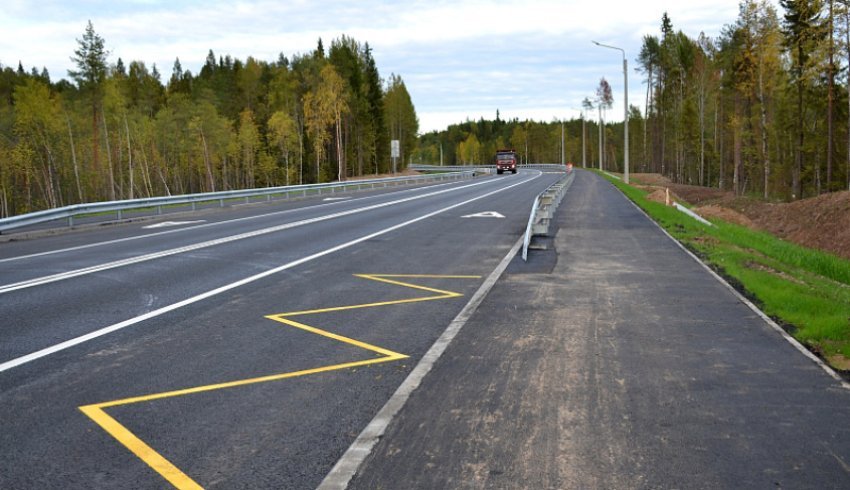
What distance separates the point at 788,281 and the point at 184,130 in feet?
287

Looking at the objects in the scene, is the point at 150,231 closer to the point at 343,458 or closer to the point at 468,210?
the point at 468,210

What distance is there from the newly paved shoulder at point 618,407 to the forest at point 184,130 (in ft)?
230

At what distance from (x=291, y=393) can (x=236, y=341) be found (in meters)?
1.81

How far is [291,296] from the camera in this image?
29.8ft

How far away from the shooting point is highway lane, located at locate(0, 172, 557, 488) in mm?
3912

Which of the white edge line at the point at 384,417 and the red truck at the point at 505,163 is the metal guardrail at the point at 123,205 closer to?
the white edge line at the point at 384,417

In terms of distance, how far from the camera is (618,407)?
477 cm

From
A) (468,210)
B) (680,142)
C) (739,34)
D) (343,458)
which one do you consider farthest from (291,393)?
(680,142)

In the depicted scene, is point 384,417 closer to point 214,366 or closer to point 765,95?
point 214,366

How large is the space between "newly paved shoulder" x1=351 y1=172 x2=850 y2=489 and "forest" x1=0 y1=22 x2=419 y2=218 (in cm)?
6996

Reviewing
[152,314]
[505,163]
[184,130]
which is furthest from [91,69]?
[152,314]

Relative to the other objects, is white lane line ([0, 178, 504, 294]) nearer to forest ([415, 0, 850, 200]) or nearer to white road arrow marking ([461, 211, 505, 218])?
white road arrow marking ([461, 211, 505, 218])

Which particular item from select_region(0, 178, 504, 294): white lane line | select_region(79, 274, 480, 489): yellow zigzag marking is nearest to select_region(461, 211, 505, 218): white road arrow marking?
select_region(0, 178, 504, 294): white lane line

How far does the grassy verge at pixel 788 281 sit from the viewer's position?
22.6ft
